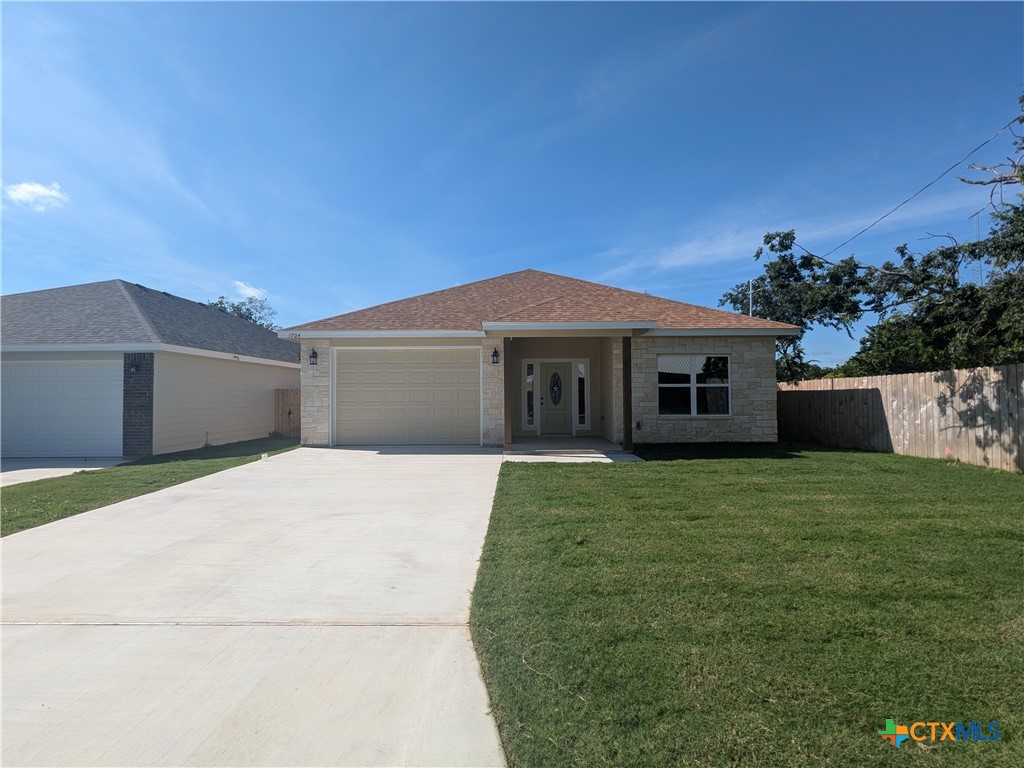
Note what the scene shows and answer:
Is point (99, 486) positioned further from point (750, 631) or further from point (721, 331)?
point (721, 331)

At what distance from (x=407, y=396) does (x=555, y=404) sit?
4227mm

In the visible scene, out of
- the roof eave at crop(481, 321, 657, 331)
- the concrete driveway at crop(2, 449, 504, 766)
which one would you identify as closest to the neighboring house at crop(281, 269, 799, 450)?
the roof eave at crop(481, 321, 657, 331)

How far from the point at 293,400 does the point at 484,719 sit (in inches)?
677

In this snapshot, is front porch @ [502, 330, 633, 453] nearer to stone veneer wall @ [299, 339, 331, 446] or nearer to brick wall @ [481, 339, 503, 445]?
brick wall @ [481, 339, 503, 445]

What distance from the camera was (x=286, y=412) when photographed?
1811cm

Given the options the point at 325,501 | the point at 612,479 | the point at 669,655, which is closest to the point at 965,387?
the point at 612,479

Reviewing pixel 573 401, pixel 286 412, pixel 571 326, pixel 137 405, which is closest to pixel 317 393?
pixel 137 405

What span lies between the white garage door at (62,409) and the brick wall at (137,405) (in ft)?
0.81

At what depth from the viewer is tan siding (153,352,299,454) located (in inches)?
513

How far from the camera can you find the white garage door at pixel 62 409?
41.5ft

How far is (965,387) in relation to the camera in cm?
1002

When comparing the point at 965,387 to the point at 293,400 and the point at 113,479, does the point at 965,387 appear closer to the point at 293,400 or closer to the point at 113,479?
the point at 113,479

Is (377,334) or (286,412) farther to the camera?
(286,412)

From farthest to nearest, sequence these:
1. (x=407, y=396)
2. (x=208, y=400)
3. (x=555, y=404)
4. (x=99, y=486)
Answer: (x=555, y=404) → (x=208, y=400) → (x=407, y=396) → (x=99, y=486)
